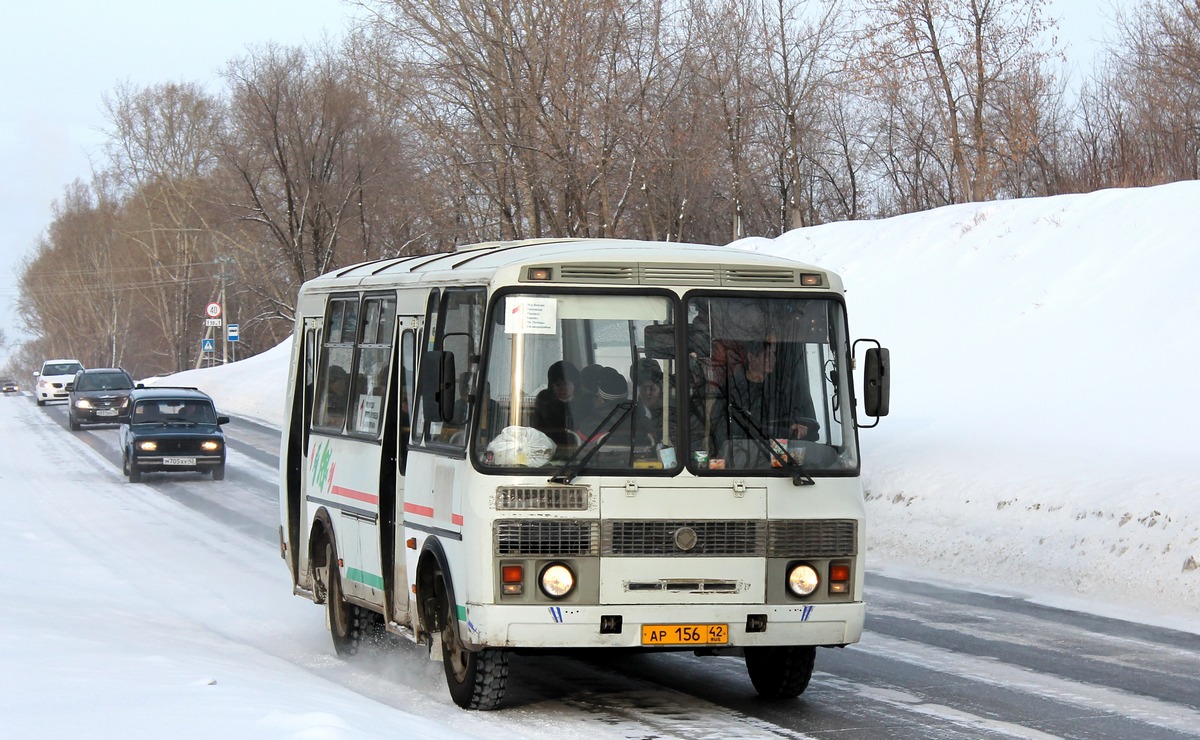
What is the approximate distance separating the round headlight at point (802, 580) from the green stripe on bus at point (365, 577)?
123 inches

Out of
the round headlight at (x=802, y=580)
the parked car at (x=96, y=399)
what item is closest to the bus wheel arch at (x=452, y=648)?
the round headlight at (x=802, y=580)

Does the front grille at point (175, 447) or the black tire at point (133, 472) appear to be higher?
the front grille at point (175, 447)

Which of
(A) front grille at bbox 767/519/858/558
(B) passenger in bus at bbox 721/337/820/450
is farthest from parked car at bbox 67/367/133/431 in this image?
(A) front grille at bbox 767/519/858/558

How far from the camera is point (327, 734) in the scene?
6746mm

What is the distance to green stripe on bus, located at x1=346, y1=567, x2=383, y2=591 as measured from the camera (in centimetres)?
1064

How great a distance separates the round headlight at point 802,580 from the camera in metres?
8.80

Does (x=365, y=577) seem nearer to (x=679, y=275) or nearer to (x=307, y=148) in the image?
(x=679, y=275)

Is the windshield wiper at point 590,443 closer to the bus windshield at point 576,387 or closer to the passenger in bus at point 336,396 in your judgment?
the bus windshield at point 576,387

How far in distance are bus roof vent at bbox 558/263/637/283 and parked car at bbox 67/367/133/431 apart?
116ft

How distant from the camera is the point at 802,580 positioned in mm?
8820

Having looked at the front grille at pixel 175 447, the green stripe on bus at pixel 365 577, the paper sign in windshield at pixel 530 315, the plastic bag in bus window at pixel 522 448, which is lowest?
the green stripe on bus at pixel 365 577

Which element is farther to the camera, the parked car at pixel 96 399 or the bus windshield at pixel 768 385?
the parked car at pixel 96 399

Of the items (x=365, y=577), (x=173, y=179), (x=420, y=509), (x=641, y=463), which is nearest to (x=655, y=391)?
(x=641, y=463)

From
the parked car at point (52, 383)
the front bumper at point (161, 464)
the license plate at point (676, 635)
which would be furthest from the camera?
the parked car at point (52, 383)
